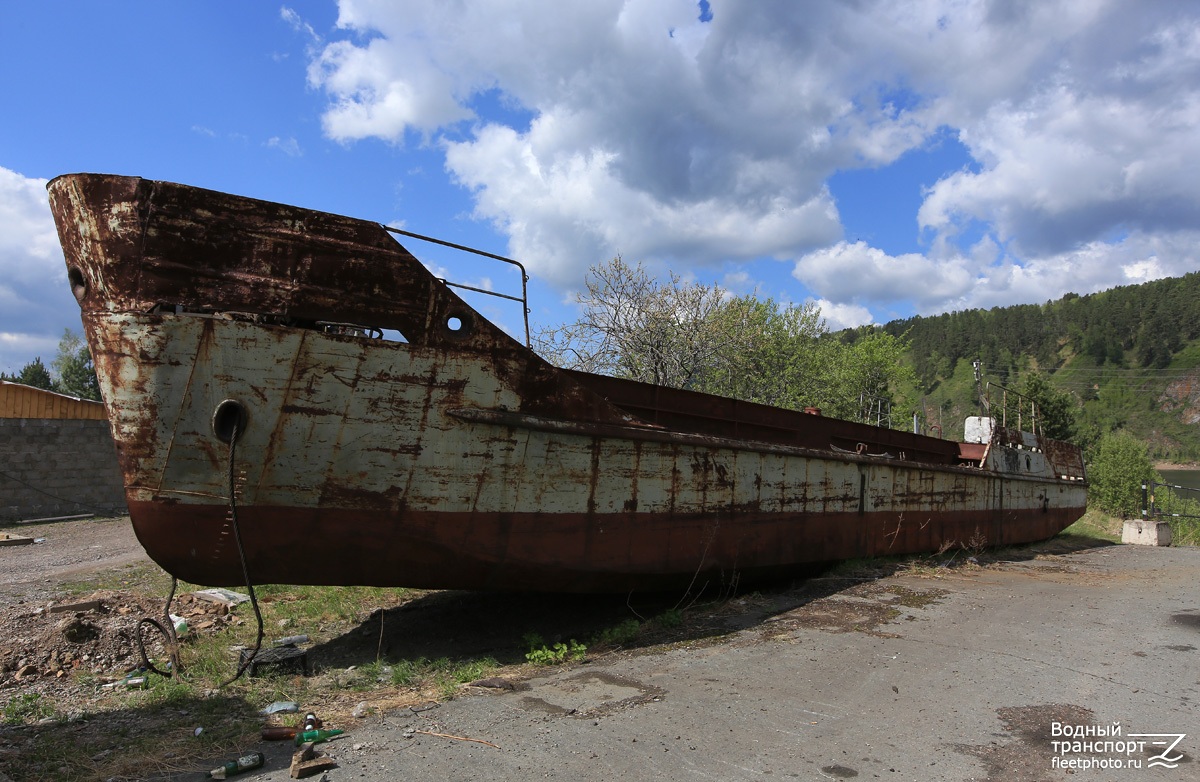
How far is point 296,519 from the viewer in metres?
5.01

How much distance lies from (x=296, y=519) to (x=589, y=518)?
7.90ft

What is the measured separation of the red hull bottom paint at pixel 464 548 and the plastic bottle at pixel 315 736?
161 centimetres

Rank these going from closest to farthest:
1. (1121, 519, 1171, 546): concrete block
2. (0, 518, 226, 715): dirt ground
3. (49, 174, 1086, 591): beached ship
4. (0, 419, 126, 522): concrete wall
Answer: (49, 174, 1086, 591): beached ship, (0, 518, 226, 715): dirt ground, (0, 419, 126, 522): concrete wall, (1121, 519, 1171, 546): concrete block

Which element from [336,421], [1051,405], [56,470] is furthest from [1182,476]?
[56,470]

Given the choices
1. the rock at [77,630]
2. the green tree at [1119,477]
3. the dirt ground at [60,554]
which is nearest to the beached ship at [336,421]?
the rock at [77,630]

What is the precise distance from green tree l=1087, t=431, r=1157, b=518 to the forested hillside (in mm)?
50802

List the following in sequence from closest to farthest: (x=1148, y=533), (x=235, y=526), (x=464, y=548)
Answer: (x=235, y=526), (x=464, y=548), (x=1148, y=533)

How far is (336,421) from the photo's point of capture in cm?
502

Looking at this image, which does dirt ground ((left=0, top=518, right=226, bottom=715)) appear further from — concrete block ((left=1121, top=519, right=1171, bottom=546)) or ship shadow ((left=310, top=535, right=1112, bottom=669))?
concrete block ((left=1121, top=519, right=1171, bottom=546))

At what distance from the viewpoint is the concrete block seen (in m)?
17.5

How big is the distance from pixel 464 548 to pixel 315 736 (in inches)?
77.4

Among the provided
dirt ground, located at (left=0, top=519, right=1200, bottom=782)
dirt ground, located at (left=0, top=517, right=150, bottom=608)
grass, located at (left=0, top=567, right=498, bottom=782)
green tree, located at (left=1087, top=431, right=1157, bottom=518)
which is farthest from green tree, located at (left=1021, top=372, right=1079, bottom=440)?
grass, located at (left=0, top=567, right=498, bottom=782)

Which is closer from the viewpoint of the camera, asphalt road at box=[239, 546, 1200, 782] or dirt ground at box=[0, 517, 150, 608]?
asphalt road at box=[239, 546, 1200, 782]

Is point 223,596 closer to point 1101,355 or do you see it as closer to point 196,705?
point 196,705
